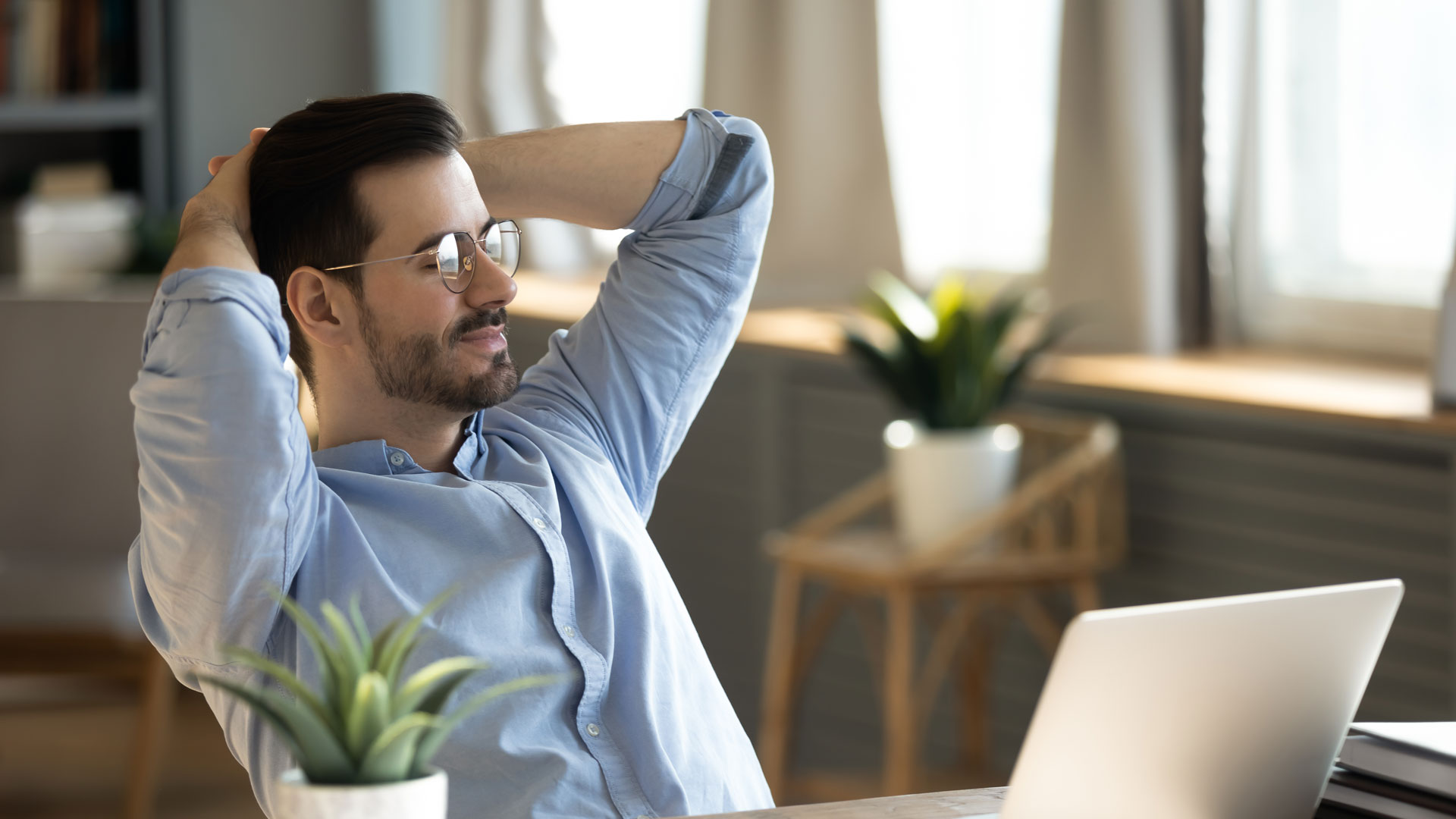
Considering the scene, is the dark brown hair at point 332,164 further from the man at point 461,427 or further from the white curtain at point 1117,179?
the white curtain at point 1117,179

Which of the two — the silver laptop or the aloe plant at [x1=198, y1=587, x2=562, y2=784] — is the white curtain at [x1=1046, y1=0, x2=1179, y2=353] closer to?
the silver laptop

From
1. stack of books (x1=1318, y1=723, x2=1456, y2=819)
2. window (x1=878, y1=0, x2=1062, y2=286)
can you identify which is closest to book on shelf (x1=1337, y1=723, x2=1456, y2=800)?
stack of books (x1=1318, y1=723, x2=1456, y2=819)

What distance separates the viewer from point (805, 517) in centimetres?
329

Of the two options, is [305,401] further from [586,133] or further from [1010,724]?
[1010,724]

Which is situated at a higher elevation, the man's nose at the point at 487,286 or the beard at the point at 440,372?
the man's nose at the point at 487,286

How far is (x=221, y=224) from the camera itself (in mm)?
1212

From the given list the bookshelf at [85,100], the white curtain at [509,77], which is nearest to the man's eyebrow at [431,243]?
the white curtain at [509,77]

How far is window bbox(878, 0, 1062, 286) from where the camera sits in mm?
3271

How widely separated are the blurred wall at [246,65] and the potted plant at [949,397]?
91.3 inches

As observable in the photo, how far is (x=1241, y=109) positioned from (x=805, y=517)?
1.15m

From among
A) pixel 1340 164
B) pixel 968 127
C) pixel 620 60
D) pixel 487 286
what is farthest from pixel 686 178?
pixel 620 60

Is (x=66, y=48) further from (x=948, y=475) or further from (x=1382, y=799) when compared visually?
(x=1382, y=799)

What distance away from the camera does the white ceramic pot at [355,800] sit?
0.75 meters

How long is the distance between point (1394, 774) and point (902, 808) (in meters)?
0.30
